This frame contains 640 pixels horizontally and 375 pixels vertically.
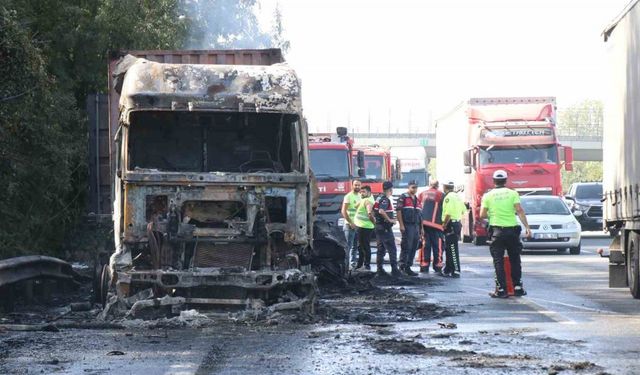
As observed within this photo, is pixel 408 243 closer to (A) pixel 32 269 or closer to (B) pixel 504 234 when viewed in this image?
(B) pixel 504 234

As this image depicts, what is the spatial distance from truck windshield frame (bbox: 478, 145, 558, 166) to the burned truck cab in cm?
2135

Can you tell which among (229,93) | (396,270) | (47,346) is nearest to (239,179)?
(229,93)

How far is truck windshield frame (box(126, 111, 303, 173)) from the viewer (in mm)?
15398

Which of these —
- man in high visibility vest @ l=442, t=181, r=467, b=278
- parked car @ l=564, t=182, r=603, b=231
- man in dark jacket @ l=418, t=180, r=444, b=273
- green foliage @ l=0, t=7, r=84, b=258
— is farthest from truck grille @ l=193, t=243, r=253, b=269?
parked car @ l=564, t=182, r=603, b=231

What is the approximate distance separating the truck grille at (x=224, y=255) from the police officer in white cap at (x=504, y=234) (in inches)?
166

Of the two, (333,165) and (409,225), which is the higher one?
(333,165)

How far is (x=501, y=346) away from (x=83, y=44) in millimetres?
15045

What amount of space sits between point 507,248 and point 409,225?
19.0 ft

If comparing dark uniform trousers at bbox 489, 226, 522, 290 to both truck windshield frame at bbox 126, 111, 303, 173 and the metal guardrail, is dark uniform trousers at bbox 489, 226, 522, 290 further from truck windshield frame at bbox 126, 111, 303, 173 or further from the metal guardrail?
the metal guardrail

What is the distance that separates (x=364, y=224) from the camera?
23.2 meters

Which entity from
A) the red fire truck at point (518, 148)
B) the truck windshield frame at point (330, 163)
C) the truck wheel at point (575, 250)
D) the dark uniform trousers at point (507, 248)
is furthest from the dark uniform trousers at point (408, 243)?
the red fire truck at point (518, 148)

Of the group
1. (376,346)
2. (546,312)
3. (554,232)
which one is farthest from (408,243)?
(376,346)

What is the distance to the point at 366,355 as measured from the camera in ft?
35.1

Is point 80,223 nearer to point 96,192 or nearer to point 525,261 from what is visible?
point 96,192
